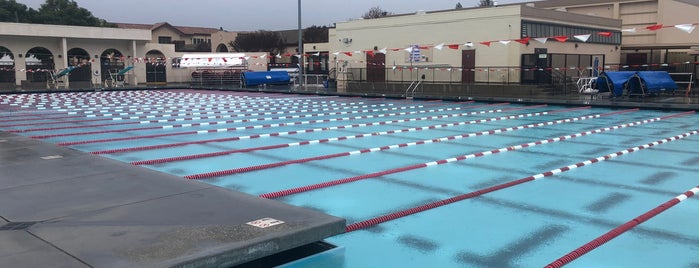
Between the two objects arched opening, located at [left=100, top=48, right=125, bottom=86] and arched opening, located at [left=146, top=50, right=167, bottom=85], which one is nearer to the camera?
arched opening, located at [left=100, top=48, right=125, bottom=86]

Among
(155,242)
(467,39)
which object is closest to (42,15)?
(467,39)

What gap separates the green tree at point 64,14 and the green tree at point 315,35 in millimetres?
22616

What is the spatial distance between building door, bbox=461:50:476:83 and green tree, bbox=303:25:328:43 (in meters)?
37.4

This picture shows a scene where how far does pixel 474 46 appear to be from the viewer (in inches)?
1099

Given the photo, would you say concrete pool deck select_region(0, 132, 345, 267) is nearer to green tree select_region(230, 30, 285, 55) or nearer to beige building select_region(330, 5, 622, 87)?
beige building select_region(330, 5, 622, 87)

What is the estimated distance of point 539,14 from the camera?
27.7 metres

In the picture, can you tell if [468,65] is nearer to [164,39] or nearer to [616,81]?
[616,81]

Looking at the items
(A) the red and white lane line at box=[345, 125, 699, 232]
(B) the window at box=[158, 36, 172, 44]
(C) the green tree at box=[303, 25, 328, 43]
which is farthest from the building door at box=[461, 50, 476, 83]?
(B) the window at box=[158, 36, 172, 44]

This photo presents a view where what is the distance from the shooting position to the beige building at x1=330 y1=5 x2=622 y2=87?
26.5 meters

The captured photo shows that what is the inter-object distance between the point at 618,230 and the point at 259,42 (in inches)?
2353

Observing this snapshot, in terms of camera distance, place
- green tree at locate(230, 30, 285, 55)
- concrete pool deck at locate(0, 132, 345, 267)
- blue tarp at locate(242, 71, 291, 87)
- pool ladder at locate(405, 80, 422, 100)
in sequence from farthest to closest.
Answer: green tree at locate(230, 30, 285, 55), blue tarp at locate(242, 71, 291, 87), pool ladder at locate(405, 80, 422, 100), concrete pool deck at locate(0, 132, 345, 267)

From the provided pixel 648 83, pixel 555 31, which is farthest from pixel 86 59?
pixel 648 83

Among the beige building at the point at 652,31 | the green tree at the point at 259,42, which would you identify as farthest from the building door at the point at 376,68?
the green tree at the point at 259,42

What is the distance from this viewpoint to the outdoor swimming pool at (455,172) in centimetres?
484
